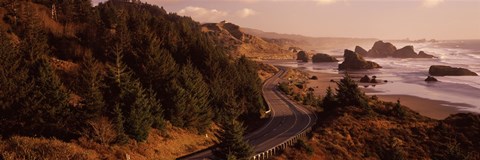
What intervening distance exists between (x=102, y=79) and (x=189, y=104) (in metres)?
11.1

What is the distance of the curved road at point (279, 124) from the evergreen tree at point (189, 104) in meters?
6.72

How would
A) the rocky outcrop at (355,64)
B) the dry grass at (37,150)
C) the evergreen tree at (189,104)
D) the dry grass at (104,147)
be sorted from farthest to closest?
the rocky outcrop at (355,64) → the evergreen tree at (189,104) → the dry grass at (104,147) → the dry grass at (37,150)

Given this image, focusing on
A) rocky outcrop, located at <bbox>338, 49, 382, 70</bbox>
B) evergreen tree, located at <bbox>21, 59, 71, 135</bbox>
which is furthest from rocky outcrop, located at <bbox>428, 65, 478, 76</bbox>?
evergreen tree, located at <bbox>21, 59, 71, 135</bbox>

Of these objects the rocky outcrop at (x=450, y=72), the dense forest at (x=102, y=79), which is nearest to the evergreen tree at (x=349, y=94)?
the dense forest at (x=102, y=79)

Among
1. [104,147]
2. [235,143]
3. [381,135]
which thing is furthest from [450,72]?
[104,147]

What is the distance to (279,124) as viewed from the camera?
60.0m

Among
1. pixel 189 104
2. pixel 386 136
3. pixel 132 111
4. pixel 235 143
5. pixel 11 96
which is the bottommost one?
pixel 386 136

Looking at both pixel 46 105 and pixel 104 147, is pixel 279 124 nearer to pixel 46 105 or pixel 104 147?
pixel 104 147

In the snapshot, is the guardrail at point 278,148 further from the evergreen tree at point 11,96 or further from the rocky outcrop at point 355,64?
the rocky outcrop at point 355,64

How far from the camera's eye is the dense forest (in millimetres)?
33844

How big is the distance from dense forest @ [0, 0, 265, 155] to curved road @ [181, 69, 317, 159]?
4497 millimetres

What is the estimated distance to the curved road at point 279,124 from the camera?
149 ft

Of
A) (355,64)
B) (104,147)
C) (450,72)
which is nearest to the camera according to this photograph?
(104,147)

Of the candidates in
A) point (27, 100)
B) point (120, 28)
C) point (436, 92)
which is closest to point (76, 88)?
point (27, 100)
